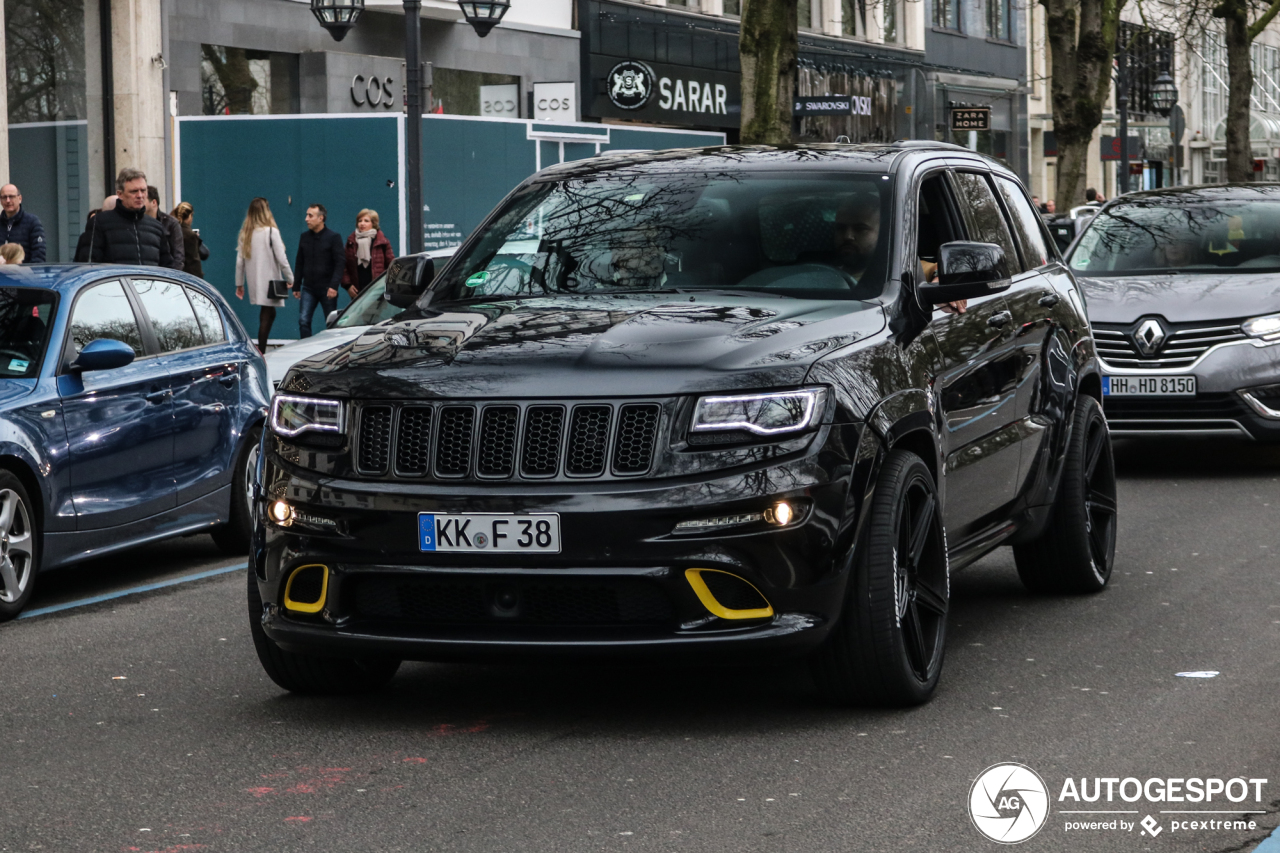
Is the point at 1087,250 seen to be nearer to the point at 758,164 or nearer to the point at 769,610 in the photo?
the point at 758,164

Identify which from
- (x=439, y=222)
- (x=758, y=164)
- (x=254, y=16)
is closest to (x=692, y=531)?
(x=758, y=164)

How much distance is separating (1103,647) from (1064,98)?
25319mm

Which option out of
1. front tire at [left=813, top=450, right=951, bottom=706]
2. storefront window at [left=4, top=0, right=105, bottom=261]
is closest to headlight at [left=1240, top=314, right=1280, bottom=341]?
front tire at [left=813, top=450, right=951, bottom=706]

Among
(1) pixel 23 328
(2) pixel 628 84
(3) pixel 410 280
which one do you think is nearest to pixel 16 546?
(1) pixel 23 328

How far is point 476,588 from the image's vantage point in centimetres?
595

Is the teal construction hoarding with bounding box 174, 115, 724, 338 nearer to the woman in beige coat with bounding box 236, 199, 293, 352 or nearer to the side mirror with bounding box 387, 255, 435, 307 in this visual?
the woman in beige coat with bounding box 236, 199, 293, 352

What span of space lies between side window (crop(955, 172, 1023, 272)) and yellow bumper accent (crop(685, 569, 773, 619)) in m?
2.44

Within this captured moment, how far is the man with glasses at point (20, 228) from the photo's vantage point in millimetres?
18016

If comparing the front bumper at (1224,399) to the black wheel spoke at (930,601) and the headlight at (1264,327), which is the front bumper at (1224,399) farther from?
the black wheel spoke at (930,601)

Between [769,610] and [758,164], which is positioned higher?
[758,164]

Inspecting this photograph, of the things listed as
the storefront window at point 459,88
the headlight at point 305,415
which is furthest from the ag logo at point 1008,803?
the storefront window at point 459,88

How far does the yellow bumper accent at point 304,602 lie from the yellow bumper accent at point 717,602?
108 centimetres

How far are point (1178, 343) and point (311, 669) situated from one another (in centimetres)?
797

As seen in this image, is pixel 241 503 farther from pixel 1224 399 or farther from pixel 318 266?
pixel 318 266
